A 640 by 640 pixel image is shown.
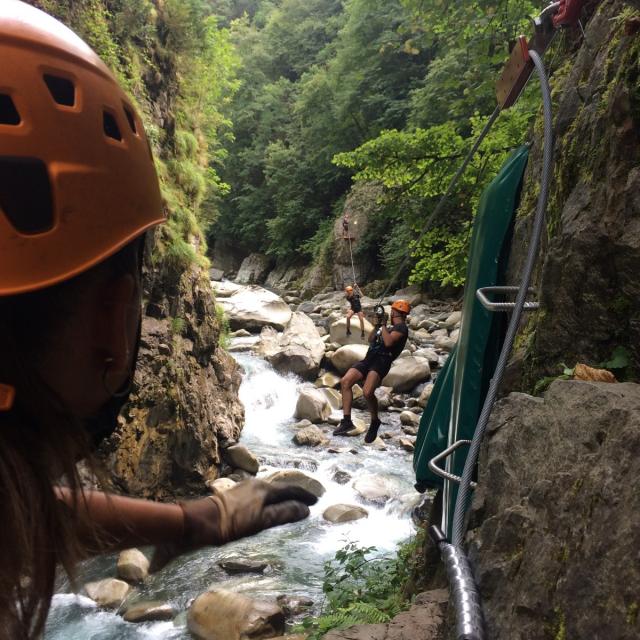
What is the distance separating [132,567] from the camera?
5410mm

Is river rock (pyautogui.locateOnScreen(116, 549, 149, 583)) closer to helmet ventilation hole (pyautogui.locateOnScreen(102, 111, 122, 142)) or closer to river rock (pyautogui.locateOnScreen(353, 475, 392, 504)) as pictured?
river rock (pyautogui.locateOnScreen(353, 475, 392, 504))

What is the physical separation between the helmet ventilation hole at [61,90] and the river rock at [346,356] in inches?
461

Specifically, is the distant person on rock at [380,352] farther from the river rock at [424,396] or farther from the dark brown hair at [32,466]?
the dark brown hair at [32,466]

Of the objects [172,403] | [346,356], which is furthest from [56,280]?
[346,356]

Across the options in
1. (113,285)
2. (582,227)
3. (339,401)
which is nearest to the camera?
(113,285)

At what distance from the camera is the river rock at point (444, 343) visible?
45.1 ft

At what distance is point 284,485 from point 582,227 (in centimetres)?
143

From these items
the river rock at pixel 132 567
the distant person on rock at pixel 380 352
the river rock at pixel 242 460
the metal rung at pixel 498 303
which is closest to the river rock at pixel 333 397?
the river rock at pixel 242 460

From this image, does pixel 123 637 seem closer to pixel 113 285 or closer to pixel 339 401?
pixel 113 285

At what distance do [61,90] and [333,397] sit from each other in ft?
35.9

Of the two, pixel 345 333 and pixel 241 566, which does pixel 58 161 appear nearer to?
pixel 241 566

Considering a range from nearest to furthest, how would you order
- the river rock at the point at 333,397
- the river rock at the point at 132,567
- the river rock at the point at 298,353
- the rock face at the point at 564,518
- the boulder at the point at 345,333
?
1. the rock face at the point at 564,518
2. the river rock at the point at 132,567
3. the river rock at the point at 333,397
4. the river rock at the point at 298,353
5. the boulder at the point at 345,333

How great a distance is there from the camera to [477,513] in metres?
1.76

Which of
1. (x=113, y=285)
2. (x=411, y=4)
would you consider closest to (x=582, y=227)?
(x=113, y=285)
